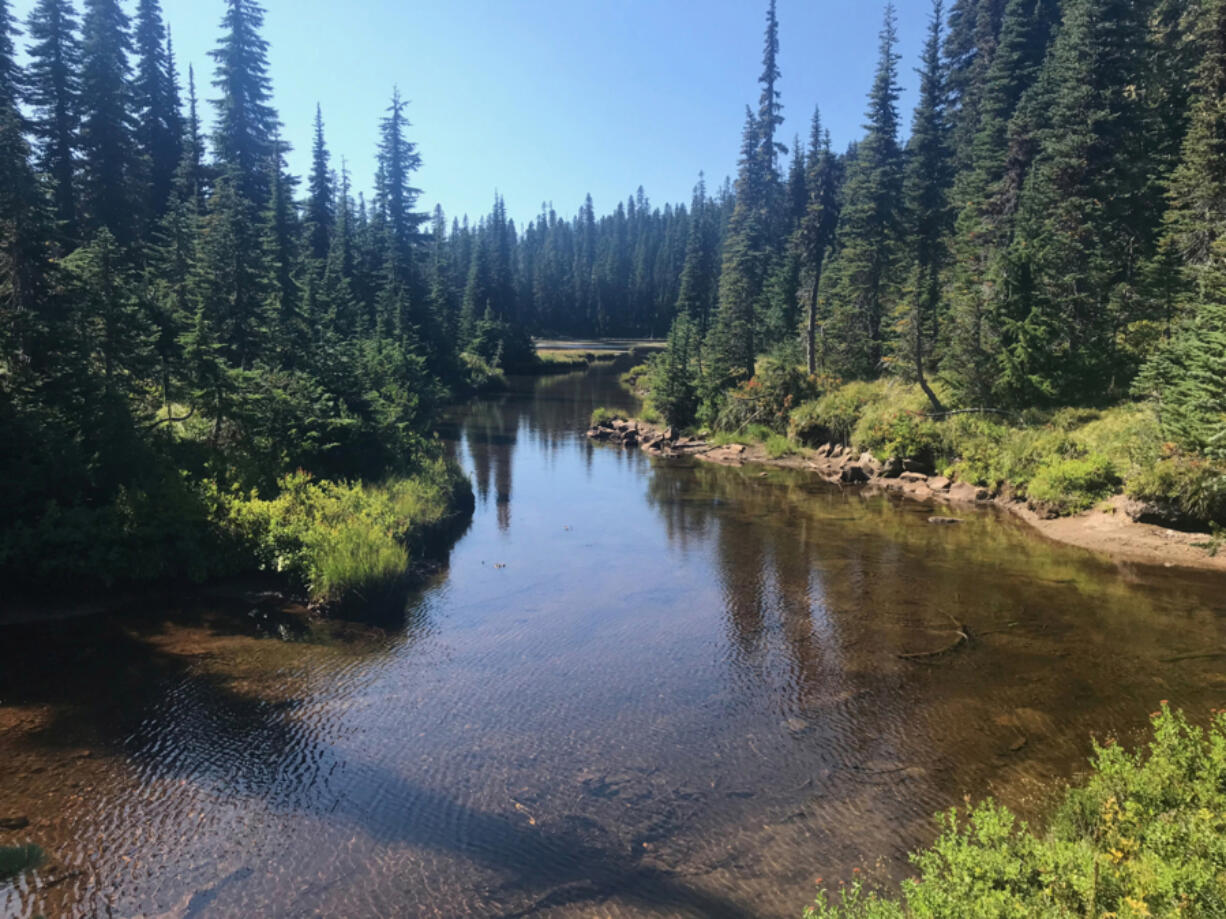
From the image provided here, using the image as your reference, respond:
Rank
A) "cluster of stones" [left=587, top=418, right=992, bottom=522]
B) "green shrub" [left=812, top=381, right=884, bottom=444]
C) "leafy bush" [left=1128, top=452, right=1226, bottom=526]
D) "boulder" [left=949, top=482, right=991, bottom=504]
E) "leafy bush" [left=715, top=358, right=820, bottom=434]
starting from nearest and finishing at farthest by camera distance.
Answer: "leafy bush" [left=1128, top=452, right=1226, bottom=526]
"boulder" [left=949, top=482, right=991, bottom=504]
"cluster of stones" [left=587, top=418, right=992, bottom=522]
"green shrub" [left=812, top=381, right=884, bottom=444]
"leafy bush" [left=715, top=358, right=820, bottom=434]

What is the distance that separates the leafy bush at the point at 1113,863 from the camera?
194 inches

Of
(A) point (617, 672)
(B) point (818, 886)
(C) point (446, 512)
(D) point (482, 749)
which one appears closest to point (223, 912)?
(D) point (482, 749)

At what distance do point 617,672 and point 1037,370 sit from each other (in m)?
23.9

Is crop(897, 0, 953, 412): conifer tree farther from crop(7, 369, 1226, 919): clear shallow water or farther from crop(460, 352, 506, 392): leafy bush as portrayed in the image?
crop(460, 352, 506, 392): leafy bush

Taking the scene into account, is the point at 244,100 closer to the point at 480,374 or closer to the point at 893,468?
the point at 480,374

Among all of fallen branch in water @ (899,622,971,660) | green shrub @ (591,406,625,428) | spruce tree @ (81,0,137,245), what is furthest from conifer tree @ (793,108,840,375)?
spruce tree @ (81,0,137,245)

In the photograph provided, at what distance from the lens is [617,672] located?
13078 millimetres

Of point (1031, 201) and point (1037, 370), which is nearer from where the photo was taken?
point (1037, 370)

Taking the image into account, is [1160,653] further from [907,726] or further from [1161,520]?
[1161,520]

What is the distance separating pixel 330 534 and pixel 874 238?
33.6 meters

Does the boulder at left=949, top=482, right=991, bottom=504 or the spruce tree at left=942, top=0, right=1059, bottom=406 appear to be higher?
the spruce tree at left=942, top=0, right=1059, bottom=406

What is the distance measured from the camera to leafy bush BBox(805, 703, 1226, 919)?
16.1ft

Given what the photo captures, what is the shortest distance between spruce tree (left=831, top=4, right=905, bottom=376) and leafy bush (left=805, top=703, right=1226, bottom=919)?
33.1 m

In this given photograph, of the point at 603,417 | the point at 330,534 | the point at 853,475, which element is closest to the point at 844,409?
the point at 853,475
